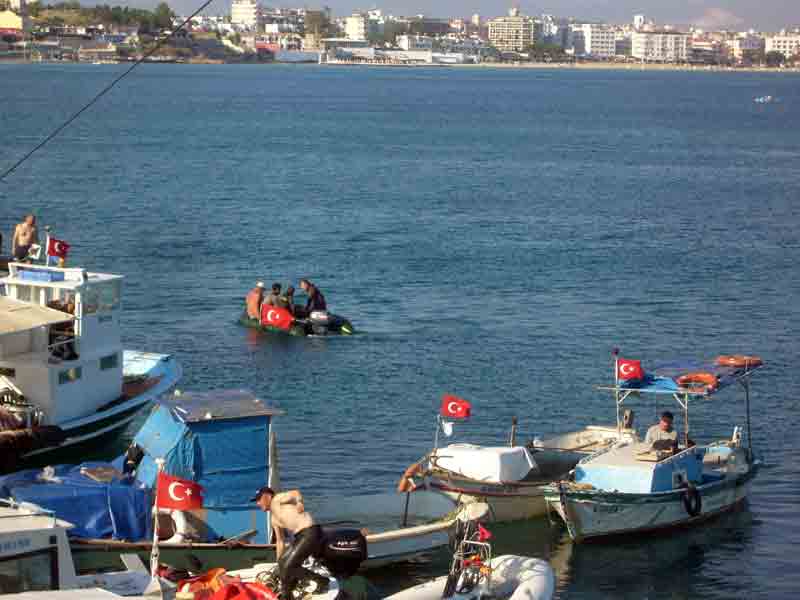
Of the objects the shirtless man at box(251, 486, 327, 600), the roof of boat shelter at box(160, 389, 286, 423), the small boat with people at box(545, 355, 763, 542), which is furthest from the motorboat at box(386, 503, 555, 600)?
the small boat with people at box(545, 355, 763, 542)

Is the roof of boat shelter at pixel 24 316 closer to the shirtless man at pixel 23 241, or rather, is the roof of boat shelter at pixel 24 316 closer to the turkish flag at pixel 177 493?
the shirtless man at pixel 23 241

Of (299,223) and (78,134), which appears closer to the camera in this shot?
(299,223)

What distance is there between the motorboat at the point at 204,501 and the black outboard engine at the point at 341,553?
11.6ft

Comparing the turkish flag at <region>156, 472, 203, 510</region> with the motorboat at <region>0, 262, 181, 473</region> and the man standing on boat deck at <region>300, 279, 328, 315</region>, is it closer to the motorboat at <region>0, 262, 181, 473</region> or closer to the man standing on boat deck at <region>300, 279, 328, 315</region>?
the motorboat at <region>0, 262, 181, 473</region>

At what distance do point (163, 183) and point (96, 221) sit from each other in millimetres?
19530

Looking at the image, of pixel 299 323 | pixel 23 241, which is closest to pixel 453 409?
pixel 23 241

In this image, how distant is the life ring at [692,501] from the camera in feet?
81.3

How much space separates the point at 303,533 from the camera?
53.2 ft

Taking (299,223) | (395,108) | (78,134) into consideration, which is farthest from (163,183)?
(395,108)

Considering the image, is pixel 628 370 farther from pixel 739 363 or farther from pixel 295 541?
pixel 295 541

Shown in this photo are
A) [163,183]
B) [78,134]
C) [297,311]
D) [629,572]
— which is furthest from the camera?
[78,134]

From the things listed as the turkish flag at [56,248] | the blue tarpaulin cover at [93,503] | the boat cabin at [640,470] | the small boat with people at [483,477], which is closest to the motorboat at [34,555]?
the blue tarpaulin cover at [93,503]

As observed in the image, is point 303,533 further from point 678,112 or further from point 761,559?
point 678,112

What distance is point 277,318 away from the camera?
133 ft
